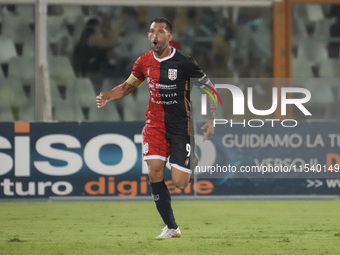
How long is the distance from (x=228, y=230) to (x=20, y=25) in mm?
7966

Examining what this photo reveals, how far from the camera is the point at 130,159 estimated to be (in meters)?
14.7

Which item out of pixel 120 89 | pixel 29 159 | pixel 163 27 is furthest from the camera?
pixel 29 159

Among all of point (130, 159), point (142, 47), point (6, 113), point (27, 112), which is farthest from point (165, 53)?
point (6, 113)

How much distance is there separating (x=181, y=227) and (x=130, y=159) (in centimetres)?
409

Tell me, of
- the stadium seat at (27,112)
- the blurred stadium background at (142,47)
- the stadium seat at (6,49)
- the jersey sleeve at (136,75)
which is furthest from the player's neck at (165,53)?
the stadium seat at (6,49)

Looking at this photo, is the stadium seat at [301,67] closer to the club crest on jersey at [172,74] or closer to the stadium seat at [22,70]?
the stadium seat at [22,70]

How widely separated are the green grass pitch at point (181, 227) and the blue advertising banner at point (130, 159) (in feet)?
1.19

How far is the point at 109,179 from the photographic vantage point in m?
14.6

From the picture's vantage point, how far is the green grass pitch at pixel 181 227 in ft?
27.5

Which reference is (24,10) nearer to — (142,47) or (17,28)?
(17,28)

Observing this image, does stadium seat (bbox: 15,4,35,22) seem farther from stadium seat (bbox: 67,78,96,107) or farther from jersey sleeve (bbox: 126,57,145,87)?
jersey sleeve (bbox: 126,57,145,87)

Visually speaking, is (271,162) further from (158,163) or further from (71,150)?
(158,163)

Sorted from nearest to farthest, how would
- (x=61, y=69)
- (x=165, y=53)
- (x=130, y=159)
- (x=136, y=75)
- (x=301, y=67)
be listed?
(x=165, y=53) → (x=136, y=75) → (x=130, y=159) → (x=61, y=69) → (x=301, y=67)

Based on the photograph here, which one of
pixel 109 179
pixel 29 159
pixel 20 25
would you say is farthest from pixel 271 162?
pixel 20 25
